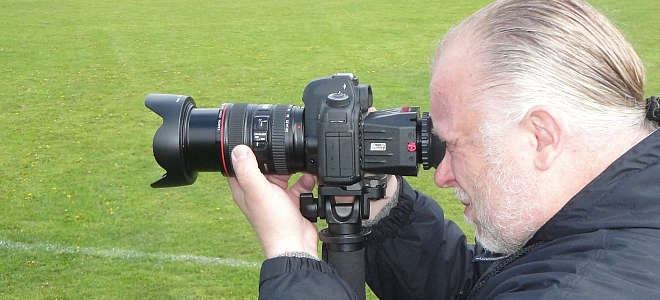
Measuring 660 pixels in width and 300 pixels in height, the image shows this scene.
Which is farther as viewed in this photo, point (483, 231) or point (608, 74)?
point (483, 231)

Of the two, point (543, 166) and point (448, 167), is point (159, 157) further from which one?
point (543, 166)

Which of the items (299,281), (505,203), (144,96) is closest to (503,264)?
(505,203)

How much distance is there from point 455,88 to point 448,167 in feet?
0.87

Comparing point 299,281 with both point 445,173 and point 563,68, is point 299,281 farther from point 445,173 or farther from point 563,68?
point 563,68

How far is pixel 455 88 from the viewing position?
1.81 m

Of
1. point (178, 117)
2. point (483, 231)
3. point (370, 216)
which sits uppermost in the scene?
point (178, 117)

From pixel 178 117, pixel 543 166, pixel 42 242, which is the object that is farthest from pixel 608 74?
pixel 42 242

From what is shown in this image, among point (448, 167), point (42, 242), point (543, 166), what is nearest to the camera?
point (543, 166)

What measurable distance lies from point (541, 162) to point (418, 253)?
76cm

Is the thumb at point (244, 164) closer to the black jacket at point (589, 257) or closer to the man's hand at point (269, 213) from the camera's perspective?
the man's hand at point (269, 213)

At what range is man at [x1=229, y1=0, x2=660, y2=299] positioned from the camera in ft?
4.89

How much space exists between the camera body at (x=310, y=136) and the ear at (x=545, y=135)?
42 cm

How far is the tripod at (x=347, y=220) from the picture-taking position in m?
2.14

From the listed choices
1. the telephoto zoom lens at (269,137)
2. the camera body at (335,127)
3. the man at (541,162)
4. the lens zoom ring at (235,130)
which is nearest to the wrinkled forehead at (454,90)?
the man at (541,162)
